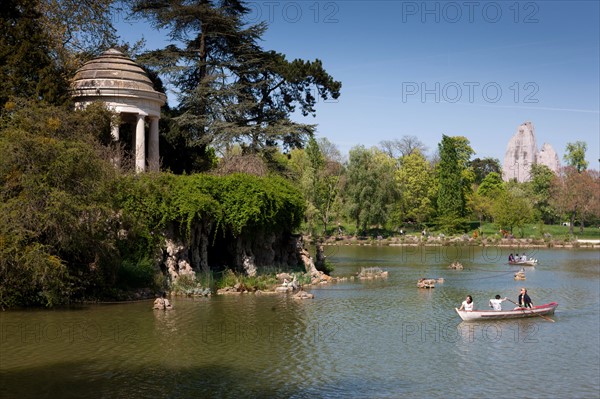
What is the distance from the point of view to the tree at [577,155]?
101688mm

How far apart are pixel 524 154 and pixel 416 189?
7403 centimetres

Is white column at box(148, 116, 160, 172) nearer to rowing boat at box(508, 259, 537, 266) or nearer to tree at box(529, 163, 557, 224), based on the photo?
rowing boat at box(508, 259, 537, 266)

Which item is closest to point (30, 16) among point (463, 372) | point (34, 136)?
point (34, 136)

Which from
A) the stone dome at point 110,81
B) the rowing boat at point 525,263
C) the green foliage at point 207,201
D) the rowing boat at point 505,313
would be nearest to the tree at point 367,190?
the rowing boat at point 525,263

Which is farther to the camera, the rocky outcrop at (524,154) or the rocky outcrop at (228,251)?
the rocky outcrop at (524,154)

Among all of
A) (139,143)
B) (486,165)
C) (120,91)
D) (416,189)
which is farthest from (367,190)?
(486,165)

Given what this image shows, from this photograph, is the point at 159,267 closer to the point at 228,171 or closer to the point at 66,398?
the point at 228,171

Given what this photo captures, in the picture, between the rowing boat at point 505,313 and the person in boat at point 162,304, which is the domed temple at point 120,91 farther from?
the rowing boat at point 505,313

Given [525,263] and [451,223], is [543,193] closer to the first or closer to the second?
[451,223]

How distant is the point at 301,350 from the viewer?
19766mm

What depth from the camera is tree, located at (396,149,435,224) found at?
84438 mm

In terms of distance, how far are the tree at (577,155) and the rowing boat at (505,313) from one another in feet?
271

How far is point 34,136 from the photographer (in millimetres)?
24688

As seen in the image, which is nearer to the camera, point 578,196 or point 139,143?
point 139,143
